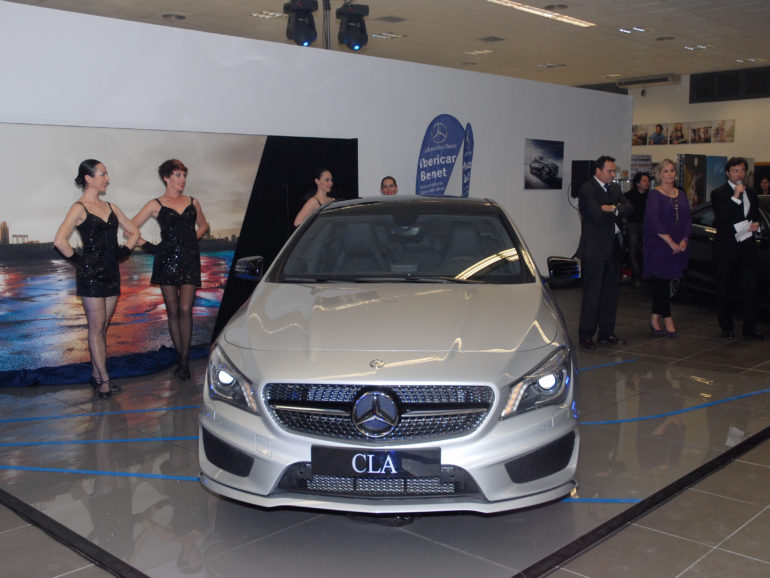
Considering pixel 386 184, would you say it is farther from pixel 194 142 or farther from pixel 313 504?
pixel 313 504

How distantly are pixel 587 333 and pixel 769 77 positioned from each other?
1566cm

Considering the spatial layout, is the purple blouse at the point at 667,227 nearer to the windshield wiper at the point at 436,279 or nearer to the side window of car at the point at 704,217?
the side window of car at the point at 704,217

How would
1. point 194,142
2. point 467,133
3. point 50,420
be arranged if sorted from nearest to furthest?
point 50,420 → point 194,142 → point 467,133

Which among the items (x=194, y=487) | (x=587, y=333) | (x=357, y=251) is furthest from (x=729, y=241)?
(x=194, y=487)

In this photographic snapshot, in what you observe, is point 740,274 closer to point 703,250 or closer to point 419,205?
point 703,250

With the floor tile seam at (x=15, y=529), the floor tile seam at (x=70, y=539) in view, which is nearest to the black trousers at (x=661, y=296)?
the floor tile seam at (x=70, y=539)

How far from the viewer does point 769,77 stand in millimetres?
19141

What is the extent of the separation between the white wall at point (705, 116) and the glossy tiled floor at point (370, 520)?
16758 millimetres

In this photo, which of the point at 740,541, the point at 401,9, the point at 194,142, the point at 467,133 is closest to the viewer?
the point at 740,541

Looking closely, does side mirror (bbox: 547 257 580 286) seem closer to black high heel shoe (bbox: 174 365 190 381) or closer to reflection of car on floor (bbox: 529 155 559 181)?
black high heel shoe (bbox: 174 365 190 381)

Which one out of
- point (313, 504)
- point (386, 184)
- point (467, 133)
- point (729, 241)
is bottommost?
point (313, 504)

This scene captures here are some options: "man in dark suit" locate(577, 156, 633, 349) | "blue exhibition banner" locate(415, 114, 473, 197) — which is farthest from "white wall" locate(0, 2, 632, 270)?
"man in dark suit" locate(577, 156, 633, 349)

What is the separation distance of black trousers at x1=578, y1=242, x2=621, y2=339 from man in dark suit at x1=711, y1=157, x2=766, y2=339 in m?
1.12

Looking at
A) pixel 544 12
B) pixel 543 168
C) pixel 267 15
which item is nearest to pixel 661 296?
pixel 543 168
